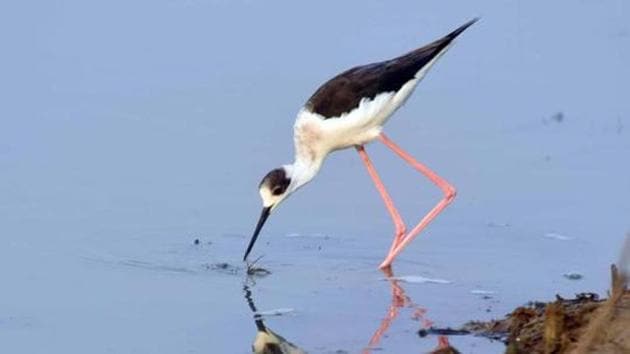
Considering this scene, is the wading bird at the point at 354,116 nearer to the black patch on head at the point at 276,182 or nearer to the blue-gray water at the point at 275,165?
the black patch on head at the point at 276,182

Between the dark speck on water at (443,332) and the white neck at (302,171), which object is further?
the white neck at (302,171)

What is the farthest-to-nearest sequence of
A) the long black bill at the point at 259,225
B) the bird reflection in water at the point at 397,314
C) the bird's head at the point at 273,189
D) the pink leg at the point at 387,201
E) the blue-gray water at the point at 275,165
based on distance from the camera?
the pink leg at the point at 387,201, the bird's head at the point at 273,189, the long black bill at the point at 259,225, the blue-gray water at the point at 275,165, the bird reflection in water at the point at 397,314

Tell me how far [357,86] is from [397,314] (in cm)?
191

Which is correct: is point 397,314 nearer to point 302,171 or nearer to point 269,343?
point 269,343

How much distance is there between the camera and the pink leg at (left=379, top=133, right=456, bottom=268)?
8.15 meters

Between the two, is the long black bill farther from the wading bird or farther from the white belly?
the white belly

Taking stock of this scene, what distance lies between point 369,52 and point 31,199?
3199mm

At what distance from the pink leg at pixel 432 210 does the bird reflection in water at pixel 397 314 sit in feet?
0.68

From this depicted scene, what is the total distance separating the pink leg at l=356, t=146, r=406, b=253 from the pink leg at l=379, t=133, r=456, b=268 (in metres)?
0.05

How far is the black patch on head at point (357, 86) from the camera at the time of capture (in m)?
8.57

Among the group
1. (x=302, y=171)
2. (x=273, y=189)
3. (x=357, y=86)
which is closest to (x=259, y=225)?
(x=273, y=189)

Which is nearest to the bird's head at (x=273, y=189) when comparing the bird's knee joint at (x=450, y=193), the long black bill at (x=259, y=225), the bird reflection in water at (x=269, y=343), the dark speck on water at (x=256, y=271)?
the long black bill at (x=259, y=225)

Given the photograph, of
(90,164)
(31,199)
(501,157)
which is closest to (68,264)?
(31,199)

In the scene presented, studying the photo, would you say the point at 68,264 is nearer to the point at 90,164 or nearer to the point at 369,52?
the point at 90,164
